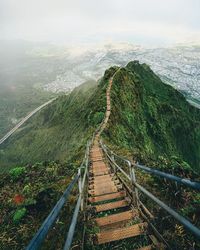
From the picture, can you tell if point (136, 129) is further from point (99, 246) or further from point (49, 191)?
point (99, 246)

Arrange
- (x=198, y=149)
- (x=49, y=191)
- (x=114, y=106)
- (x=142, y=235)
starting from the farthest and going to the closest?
(x=198, y=149) < (x=114, y=106) < (x=49, y=191) < (x=142, y=235)

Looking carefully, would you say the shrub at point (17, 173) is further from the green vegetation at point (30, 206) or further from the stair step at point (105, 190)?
the stair step at point (105, 190)

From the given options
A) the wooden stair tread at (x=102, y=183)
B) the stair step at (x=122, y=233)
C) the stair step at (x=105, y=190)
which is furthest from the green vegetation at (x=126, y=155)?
the wooden stair tread at (x=102, y=183)

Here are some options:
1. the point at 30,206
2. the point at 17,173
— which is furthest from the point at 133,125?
the point at 30,206

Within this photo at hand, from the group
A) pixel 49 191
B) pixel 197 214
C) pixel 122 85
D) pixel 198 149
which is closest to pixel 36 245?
pixel 197 214

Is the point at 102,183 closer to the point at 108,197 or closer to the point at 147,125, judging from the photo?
the point at 108,197

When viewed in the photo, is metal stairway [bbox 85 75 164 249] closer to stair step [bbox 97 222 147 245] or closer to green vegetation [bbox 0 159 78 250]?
stair step [bbox 97 222 147 245]
